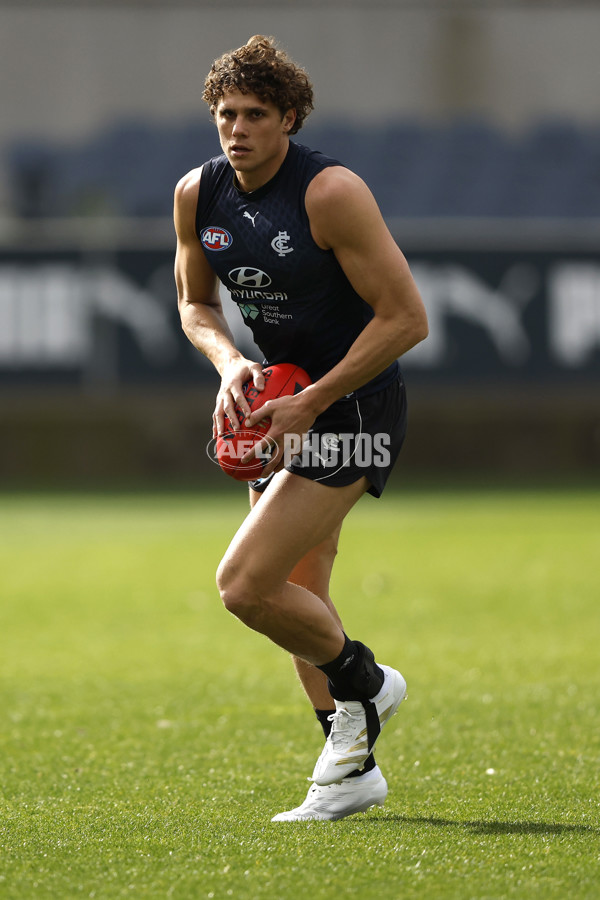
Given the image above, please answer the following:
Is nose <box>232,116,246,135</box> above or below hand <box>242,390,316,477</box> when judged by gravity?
above

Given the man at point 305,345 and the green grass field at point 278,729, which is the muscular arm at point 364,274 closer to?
the man at point 305,345

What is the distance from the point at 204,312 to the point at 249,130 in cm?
79

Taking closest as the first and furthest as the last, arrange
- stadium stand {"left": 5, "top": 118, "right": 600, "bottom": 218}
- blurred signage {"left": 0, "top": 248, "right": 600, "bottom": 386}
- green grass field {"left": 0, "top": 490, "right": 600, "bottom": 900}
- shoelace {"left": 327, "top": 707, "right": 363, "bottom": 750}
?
green grass field {"left": 0, "top": 490, "right": 600, "bottom": 900}, shoelace {"left": 327, "top": 707, "right": 363, "bottom": 750}, blurred signage {"left": 0, "top": 248, "right": 600, "bottom": 386}, stadium stand {"left": 5, "top": 118, "right": 600, "bottom": 218}

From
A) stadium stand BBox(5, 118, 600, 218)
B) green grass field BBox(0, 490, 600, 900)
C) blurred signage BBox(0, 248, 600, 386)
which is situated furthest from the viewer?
stadium stand BBox(5, 118, 600, 218)

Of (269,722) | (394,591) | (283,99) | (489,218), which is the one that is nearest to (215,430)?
(283,99)

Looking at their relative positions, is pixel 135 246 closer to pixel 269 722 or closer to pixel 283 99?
pixel 269 722

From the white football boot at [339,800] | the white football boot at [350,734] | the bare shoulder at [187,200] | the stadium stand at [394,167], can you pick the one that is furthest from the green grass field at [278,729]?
the stadium stand at [394,167]

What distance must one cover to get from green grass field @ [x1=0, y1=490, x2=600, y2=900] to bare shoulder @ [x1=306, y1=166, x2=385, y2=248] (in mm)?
1836

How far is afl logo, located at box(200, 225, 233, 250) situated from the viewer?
4.36 meters

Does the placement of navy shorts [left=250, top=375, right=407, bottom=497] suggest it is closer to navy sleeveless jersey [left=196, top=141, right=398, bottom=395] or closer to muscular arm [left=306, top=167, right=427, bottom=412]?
navy sleeveless jersey [left=196, top=141, right=398, bottom=395]

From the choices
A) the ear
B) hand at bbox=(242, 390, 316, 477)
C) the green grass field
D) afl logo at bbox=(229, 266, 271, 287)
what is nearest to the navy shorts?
hand at bbox=(242, 390, 316, 477)

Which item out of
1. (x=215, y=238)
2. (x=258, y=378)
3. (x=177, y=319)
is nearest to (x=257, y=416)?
(x=258, y=378)

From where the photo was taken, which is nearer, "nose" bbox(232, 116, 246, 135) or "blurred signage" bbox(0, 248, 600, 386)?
"nose" bbox(232, 116, 246, 135)

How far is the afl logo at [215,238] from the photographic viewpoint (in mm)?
4355
